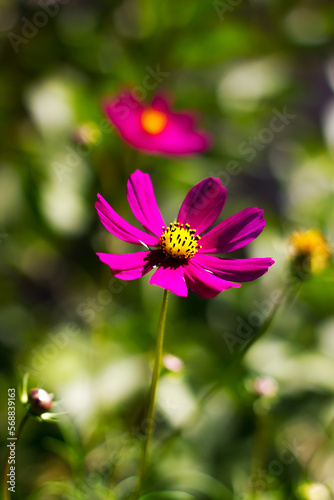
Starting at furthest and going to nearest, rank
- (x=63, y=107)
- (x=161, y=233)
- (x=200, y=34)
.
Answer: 1. (x=200, y=34)
2. (x=63, y=107)
3. (x=161, y=233)

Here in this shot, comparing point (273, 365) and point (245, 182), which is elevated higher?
point (245, 182)

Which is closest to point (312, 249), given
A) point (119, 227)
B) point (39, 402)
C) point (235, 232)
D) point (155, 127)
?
point (235, 232)

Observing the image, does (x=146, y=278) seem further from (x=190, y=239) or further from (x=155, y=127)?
(x=190, y=239)

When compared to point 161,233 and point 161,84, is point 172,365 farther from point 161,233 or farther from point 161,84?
point 161,84

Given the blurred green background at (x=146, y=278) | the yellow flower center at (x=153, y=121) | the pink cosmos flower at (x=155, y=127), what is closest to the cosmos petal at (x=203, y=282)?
the blurred green background at (x=146, y=278)

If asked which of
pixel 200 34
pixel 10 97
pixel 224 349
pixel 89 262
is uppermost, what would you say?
pixel 200 34

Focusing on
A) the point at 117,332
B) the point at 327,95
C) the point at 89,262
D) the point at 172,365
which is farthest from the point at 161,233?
the point at 327,95
